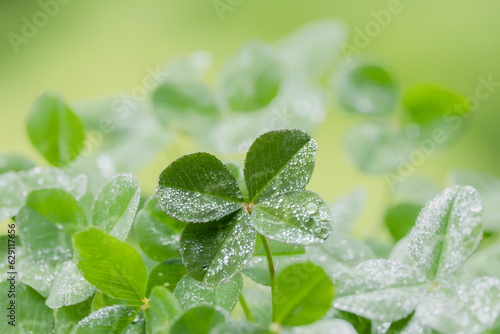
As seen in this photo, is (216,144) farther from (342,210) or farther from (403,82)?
(403,82)

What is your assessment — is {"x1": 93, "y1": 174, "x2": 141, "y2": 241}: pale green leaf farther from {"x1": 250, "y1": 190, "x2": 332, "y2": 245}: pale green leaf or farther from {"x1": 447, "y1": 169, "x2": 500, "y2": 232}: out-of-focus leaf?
{"x1": 447, "y1": 169, "x2": 500, "y2": 232}: out-of-focus leaf

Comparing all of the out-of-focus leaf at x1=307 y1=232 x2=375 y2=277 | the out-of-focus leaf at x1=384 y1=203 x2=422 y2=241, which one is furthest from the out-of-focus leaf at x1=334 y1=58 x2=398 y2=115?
the out-of-focus leaf at x1=307 y1=232 x2=375 y2=277

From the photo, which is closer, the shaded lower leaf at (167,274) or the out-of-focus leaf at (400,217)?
the shaded lower leaf at (167,274)

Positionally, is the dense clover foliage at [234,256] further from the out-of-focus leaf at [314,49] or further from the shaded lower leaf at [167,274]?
the out-of-focus leaf at [314,49]

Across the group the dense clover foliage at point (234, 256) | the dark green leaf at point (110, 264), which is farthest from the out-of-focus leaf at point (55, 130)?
the dark green leaf at point (110, 264)

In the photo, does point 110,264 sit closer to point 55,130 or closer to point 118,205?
point 118,205

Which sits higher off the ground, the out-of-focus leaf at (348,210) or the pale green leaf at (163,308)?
the out-of-focus leaf at (348,210)

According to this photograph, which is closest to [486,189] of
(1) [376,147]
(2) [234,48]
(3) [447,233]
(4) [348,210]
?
(1) [376,147]
